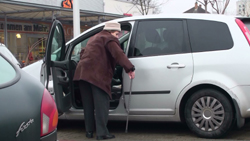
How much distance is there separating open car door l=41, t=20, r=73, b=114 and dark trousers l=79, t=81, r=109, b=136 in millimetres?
247

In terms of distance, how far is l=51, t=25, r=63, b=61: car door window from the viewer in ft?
15.7

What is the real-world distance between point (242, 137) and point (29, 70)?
10.6ft

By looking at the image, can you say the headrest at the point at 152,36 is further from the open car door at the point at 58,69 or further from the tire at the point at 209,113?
the open car door at the point at 58,69

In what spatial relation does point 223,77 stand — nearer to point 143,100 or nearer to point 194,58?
point 194,58

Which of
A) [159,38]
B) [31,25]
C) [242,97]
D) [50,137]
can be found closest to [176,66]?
[159,38]

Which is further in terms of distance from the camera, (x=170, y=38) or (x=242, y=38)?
(x=170, y=38)

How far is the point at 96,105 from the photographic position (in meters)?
4.82

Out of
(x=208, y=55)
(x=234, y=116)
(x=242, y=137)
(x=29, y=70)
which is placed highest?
(x=208, y=55)

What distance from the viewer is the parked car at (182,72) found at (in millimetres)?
4594

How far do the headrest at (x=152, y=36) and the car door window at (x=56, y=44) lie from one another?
125 cm

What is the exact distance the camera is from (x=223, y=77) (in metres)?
4.61

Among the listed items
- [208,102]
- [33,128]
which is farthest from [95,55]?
[33,128]

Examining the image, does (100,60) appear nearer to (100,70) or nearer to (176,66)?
(100,70)

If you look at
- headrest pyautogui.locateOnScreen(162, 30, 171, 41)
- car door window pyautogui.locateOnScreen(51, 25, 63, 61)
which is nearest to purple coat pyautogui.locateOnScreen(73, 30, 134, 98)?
car door window pyautogui.locateOnScreen(51, 25, 63, 61)
